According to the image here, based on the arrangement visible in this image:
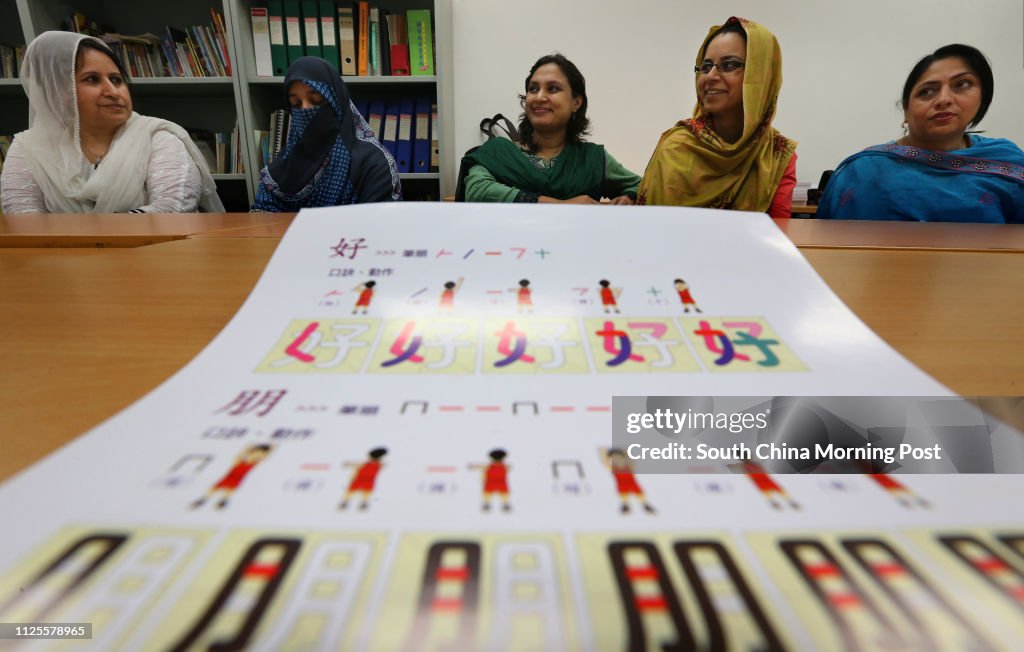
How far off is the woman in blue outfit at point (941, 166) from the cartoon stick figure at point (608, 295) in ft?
4.04

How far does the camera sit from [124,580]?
0.13 meters

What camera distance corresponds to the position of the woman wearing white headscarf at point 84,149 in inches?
59.3

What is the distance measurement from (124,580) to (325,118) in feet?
5.39

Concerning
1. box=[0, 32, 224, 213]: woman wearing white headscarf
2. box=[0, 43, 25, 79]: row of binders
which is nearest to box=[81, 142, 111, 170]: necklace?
box=[0, 32, 224, 213]: woman wearing white headscarf

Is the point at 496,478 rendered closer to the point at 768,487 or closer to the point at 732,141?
the point at 768,487

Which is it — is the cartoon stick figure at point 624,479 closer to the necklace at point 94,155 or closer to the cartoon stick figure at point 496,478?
the cartoon stick figure at point 496,478

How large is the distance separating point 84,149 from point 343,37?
1.00 metres

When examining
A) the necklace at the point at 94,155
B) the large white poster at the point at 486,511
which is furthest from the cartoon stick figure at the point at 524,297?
the necklace at the point at 94,155

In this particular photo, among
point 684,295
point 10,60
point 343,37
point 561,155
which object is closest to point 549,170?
point 561,155

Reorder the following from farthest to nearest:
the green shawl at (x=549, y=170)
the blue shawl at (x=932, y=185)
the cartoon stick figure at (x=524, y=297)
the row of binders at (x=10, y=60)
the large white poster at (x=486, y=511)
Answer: the row of binders at (x=10, y=60), the green shawl at (x=549, y=170), the blue shawl at (x=932, y=185), the cartoon stick figure at (x=524, y=297), the large white poster at (x=486, y=511)

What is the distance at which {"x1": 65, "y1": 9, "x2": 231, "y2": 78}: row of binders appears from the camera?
6.73ft

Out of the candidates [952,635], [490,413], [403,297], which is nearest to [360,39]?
[403,297]

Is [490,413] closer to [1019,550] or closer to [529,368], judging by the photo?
[529,368]

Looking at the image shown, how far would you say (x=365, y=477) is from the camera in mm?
176
